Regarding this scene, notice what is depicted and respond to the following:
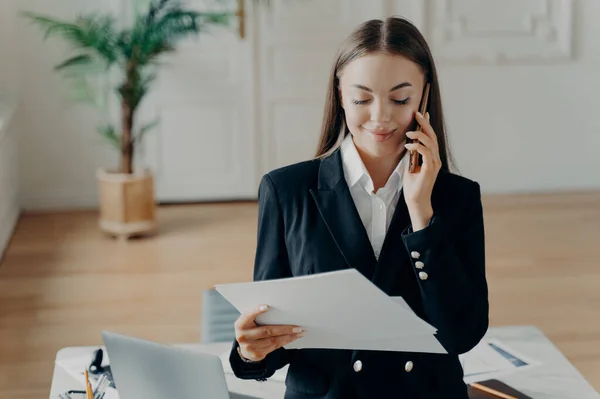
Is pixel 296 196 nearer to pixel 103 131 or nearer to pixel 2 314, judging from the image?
pixel 2 314

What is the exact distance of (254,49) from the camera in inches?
232

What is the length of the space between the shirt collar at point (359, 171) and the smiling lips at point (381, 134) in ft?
0.17

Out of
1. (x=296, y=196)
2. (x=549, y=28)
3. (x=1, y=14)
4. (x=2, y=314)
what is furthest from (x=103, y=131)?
(x=296, y=196)

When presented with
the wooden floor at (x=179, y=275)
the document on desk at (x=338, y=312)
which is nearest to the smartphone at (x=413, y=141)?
the document on desk at (x=338, y=312)

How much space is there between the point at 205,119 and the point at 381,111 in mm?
4391

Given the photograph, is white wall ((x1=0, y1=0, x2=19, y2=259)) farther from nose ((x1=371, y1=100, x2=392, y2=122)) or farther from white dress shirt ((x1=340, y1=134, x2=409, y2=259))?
nose ((x1=371, y1=100, x2=392, y2=122))

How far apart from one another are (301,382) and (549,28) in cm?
475

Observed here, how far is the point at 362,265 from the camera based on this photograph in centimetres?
165

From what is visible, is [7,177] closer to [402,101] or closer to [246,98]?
[246,98]

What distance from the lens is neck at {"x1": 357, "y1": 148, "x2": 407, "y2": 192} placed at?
1689 millimetres

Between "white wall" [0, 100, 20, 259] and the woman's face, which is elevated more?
the woman's face

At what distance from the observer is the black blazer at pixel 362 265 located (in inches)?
64.3

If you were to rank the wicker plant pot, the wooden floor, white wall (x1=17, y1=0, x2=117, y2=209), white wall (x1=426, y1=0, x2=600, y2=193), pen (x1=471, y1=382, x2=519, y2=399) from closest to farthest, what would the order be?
pen (x1=471, y1=382, x2=519, y2=399) < the wooden floor < the wicker plant pot < white wall (x1=17, y1=0, x2=117, y2=209) < white wall (x1=426, y1=0, x2=600, y2=193)

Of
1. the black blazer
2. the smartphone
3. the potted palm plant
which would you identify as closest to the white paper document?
the black blazer
